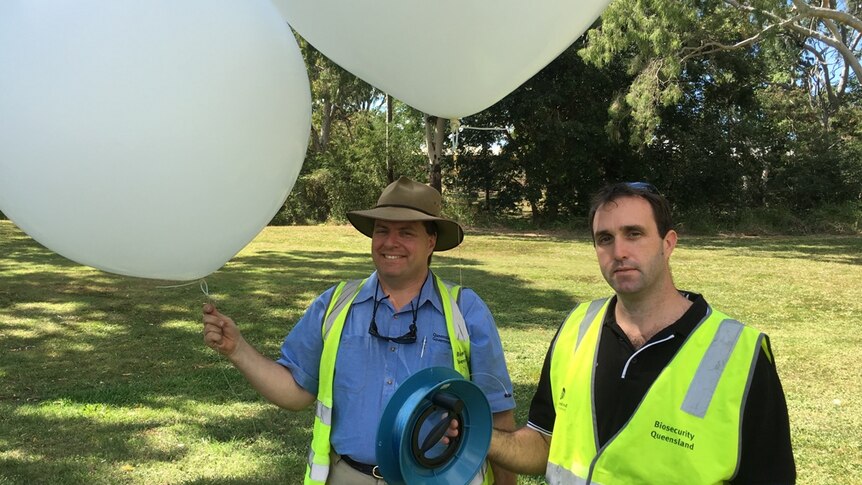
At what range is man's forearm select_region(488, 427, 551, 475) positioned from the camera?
66.2 inches

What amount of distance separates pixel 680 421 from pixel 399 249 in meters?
0.93

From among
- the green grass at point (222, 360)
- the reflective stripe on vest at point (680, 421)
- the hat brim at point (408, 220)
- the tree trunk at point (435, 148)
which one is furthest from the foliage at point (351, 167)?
the reflective stripe on vest at point (680, 421)

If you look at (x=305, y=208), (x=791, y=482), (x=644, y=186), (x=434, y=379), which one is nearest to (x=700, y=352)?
(x=791, y=482)

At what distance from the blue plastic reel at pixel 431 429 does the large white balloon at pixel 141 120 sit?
23.8 inches

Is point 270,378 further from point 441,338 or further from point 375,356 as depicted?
point 441,338

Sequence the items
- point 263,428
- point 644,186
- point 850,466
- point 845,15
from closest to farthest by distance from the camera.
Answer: point 644,186 → point 850,466 → point 263,428 → point 845,15

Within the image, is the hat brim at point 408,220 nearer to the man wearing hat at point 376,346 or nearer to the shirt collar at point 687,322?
the man wearing hat at point 376,346

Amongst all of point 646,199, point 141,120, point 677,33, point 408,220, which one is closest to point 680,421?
point 646,199

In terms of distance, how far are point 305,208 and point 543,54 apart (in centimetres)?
2083

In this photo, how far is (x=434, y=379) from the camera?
1438 millimetres

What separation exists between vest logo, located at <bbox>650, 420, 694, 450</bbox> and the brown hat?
0.84 metres

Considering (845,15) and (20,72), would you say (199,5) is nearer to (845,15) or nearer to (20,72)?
(20,72)

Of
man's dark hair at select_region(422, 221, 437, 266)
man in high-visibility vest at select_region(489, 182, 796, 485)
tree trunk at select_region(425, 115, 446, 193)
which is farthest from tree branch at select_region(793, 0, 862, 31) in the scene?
man in high-visibility vest at select_region(489, 182, 796, 485)

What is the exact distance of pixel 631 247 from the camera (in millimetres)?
1567
